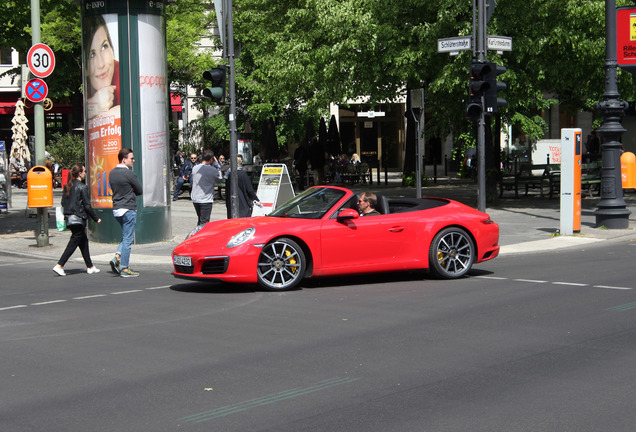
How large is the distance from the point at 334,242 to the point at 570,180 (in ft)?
25.8

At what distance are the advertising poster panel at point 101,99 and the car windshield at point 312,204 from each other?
20.5ft

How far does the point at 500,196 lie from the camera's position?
2642 centimetres

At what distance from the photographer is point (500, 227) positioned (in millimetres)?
18453

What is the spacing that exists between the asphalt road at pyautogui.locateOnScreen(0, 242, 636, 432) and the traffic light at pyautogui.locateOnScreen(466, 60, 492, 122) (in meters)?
5.08

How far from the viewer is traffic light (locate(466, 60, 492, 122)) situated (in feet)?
52.7

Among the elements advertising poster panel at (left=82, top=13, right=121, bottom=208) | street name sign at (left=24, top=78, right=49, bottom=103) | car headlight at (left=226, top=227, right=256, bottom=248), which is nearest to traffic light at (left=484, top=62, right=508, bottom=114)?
advertising poster panel at (left=82, top=13, right=121, bottom=208)

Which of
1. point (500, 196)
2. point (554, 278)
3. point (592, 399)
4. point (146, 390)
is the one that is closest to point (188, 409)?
point (146, 390)

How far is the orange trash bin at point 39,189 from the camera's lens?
1641 centimetres

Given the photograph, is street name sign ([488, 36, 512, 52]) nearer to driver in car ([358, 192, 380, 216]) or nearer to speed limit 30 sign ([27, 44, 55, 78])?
driver in car ([358, 192, 380, 216])

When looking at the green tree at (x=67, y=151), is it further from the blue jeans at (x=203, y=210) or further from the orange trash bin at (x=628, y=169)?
the orange trash bin at (x=628, y=169)

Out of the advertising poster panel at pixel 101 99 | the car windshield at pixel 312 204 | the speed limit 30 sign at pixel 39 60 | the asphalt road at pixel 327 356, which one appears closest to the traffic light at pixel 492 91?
the asphalt road at pixel 327 356

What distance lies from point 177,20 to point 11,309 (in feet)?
101

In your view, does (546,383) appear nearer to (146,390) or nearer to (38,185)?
(146,390)

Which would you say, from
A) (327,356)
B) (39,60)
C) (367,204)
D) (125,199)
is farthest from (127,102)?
(327,356)
